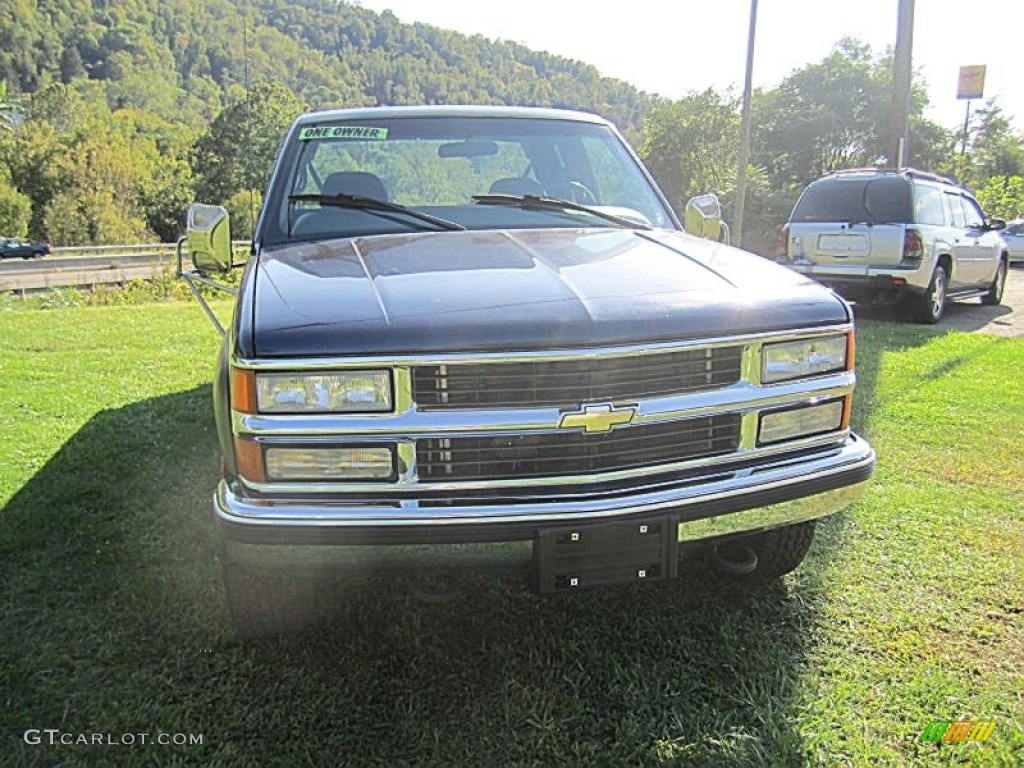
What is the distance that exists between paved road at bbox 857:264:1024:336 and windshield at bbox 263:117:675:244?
671cm

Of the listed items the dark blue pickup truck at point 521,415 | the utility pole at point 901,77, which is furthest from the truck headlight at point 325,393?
the utility pole at point 901,77


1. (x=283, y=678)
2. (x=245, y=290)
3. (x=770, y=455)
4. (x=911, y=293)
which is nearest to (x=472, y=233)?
(x=245, y=290)

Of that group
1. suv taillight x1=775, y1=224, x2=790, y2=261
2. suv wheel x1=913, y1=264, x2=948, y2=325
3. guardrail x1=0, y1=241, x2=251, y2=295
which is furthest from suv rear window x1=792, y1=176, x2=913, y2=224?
guardrail x1=0, y1=241, x2=251, y2=295

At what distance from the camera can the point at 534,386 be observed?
2.02m

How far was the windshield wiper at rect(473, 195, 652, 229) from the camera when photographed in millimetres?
3258

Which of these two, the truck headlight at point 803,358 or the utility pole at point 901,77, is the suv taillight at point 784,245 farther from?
the truck headlight at point 803,358

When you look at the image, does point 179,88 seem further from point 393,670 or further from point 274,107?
point 393,670

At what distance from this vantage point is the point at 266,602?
7.78ft

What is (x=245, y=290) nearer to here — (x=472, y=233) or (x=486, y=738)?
(x=472, y=233)

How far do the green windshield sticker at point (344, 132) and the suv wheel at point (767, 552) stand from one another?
2181 millimetres

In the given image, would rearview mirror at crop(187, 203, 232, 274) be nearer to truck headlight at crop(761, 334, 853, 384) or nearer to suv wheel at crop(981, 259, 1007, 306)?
truck headlight at crop(761, 334, 853, 384)

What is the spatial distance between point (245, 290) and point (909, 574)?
8.58 ft

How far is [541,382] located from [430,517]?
434 mm

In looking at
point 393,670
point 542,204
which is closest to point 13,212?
point 542,204
